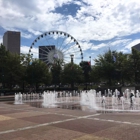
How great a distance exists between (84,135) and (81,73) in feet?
173

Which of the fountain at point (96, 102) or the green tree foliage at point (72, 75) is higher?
the green tree foliage at point (72, 75)

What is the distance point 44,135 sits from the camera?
8.59m

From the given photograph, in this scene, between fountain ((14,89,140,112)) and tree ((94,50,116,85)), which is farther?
tree ((94,50,116,85))

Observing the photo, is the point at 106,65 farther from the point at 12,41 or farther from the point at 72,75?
the point at 12,41

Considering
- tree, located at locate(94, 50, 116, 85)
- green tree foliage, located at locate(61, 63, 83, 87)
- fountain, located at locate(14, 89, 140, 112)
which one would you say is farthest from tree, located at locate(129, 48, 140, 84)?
green tree foliage, located at locate(61, 63, 83, 87)

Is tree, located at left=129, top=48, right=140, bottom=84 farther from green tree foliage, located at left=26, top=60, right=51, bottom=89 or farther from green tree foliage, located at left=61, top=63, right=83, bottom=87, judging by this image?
green tree foliage, located at left=26, top=60, right=51, bottom=89

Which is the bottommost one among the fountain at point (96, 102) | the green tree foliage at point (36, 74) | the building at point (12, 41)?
the fountain at point (96, 102)

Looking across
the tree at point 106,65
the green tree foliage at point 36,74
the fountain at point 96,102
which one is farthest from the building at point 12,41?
the fountain at point 96,102

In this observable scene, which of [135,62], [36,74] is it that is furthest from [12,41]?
[135,62]

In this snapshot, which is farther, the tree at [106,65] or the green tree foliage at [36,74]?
the green tree foliage at [36,74]

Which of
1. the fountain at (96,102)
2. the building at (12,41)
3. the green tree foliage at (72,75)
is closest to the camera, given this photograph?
the fountain at (96,102)

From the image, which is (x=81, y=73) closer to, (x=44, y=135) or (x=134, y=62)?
(x=134, y=62)

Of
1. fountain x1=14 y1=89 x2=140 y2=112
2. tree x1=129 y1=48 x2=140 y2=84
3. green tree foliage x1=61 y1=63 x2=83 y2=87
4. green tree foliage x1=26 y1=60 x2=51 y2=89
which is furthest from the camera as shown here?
green tree foliage x1=61 y1=63 x2=83 y2=87

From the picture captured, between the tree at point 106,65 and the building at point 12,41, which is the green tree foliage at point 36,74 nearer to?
the tree at point 106,65
